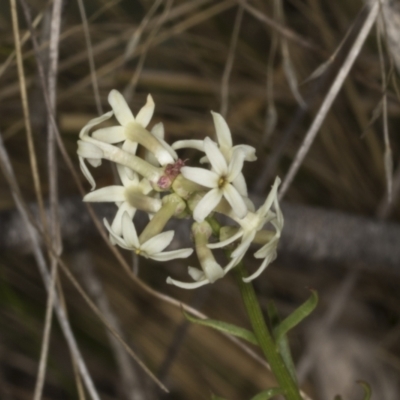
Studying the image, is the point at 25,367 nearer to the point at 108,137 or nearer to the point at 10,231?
the point at 10,231

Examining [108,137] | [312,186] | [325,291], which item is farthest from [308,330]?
[108,137]

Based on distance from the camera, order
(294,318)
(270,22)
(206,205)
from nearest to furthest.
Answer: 1. (206,205)
2. (294,318)
3. (270,22)

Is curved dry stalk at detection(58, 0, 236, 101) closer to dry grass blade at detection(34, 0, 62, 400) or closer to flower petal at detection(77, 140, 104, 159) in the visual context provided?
dry grass blade at detection(34, 0, 62, 400)

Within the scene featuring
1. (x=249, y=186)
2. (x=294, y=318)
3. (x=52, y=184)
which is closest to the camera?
(x=294, y=318)

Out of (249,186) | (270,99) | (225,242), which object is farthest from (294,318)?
(249,186)

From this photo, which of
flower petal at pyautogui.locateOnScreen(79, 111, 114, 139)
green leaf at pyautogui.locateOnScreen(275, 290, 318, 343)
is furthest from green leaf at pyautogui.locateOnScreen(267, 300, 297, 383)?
flower petal at pyautogui.locateOnScreen(79, 111, 114, 139)

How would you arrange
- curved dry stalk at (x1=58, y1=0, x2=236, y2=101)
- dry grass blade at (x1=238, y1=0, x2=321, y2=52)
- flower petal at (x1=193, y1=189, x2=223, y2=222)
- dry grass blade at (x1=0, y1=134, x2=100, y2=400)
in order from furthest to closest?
curved dry stalk at (x1=58, y1=0, x2=236, y2=101) → dry grass blade at (x1=238, y1=0, x2=321, y2=52) → dry grass blade at (x1=0, y1=134, x2=100, y2=400) → flower petal at (x1=193, y1=189, x2=223, y2=222)

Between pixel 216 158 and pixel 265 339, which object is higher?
pixel 216 158

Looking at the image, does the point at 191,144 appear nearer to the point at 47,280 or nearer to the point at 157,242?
the point at 157,242
